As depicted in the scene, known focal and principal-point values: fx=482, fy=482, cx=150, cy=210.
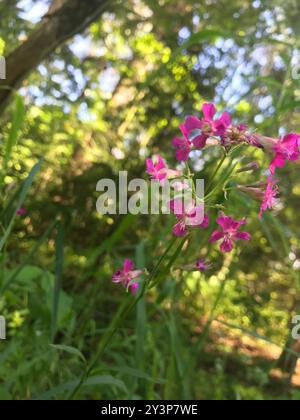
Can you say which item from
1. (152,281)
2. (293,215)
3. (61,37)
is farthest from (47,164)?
(152,281)

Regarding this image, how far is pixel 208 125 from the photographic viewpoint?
0.89 meters

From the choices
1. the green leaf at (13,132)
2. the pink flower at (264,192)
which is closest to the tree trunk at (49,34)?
the green leaf at (13,132)

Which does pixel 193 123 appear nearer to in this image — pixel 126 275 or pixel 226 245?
pixel 226 245

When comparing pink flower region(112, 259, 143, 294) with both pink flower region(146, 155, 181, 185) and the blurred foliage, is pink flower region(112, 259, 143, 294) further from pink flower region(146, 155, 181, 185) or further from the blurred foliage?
the blurred foliage

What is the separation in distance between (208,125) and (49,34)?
1552 mm

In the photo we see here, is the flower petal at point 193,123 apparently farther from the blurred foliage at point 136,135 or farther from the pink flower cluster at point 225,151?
the blurred foliage at point 136,135

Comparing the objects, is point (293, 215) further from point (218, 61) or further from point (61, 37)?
point (61, 37)

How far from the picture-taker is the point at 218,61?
11.2 ft

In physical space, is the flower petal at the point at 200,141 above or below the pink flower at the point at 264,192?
above

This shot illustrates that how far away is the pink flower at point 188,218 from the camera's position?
33.4 inches

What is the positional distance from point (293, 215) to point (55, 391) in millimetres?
3018

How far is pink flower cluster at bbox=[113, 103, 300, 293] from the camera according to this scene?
853 millimetres

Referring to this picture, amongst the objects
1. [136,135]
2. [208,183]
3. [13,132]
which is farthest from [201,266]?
[136,135]

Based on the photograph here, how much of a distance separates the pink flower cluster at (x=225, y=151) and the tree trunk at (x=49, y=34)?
1376mm
